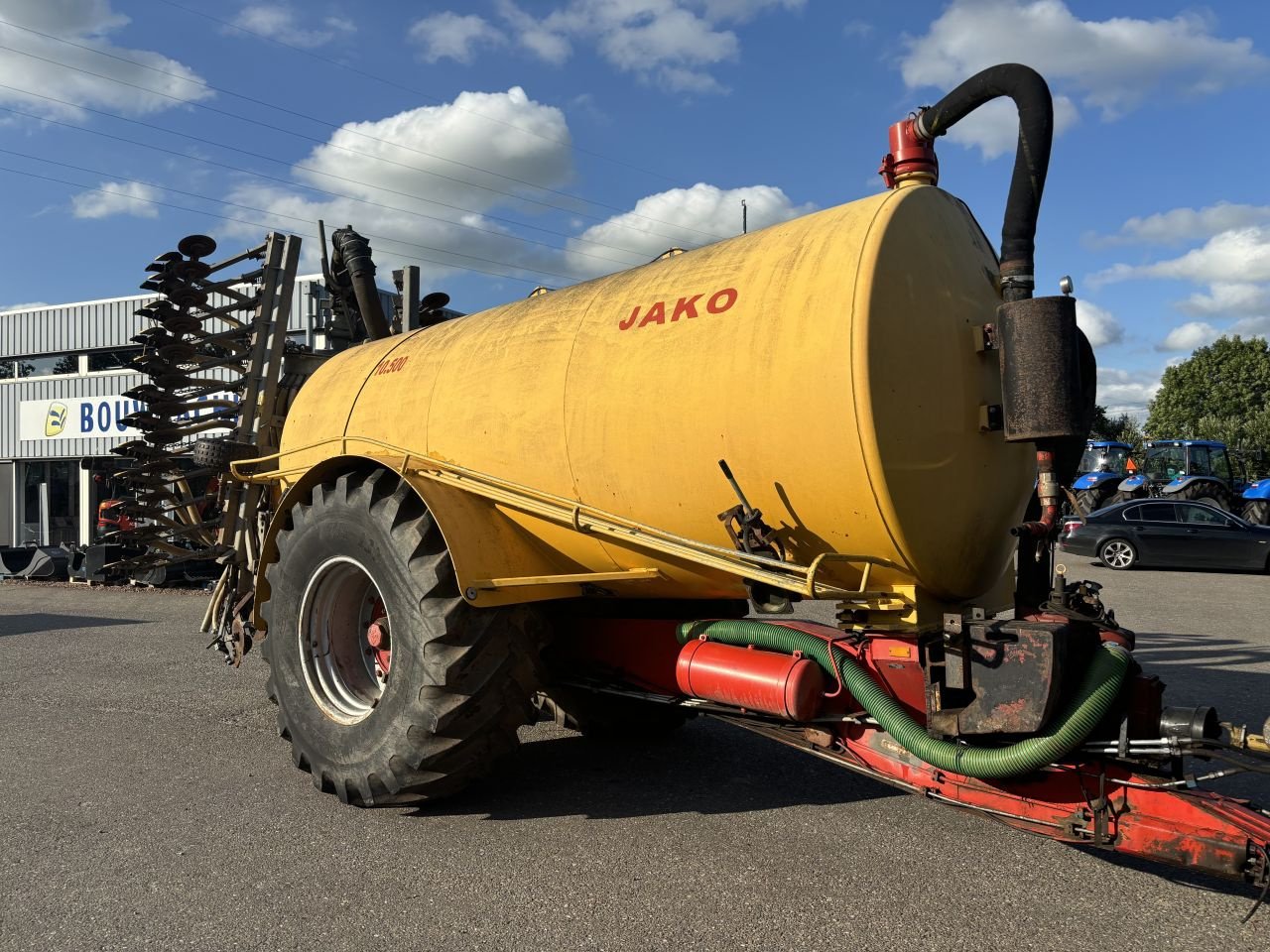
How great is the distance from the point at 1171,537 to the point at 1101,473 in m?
11.4

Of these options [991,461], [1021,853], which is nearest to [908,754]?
[1021,853]

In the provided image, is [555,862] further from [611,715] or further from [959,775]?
[611,715]

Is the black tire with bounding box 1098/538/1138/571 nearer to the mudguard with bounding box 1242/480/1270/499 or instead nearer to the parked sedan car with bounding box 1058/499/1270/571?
the parked sedan car with bounding box 1058/499/1270/571

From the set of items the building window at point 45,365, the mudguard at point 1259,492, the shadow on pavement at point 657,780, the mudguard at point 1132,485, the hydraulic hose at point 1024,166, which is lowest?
the shadow on pavement at point 657,780

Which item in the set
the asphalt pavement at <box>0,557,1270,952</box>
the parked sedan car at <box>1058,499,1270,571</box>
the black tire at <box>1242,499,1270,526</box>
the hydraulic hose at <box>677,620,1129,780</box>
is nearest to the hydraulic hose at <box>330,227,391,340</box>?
the asphalt pavement at <box>0,557,1270,952</box>

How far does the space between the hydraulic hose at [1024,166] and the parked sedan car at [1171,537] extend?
1518cm

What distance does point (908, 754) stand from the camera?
371 centimetres

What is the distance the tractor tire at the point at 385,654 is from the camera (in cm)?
428

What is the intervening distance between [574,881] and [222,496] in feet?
22.2

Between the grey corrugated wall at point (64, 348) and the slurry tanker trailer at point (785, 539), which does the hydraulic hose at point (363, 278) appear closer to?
the slurry tanker trailer at point (785, 539)

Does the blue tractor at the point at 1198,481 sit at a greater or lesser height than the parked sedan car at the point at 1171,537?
greater

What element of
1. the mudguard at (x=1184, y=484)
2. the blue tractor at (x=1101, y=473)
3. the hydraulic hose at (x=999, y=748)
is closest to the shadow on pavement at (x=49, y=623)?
the hydraulic hose at (x=999, y=748)

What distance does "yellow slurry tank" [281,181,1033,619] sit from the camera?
3521mm

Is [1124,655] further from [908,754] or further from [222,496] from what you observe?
[222,496]
